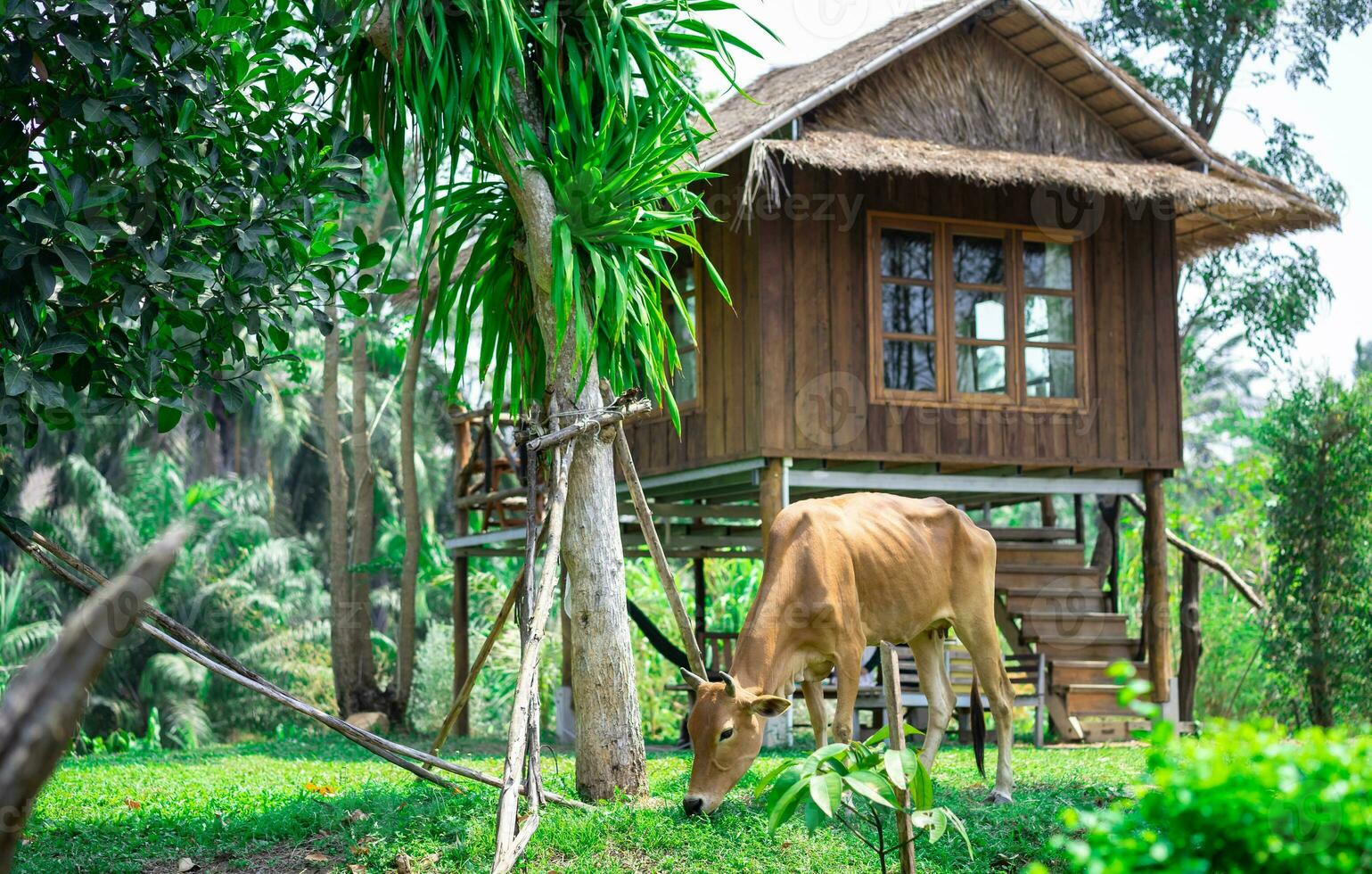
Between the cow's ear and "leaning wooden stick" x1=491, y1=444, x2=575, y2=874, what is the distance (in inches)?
39.9

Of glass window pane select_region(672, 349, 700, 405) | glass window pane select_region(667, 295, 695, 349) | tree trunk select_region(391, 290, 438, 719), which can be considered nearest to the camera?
glass window pane select_region(672, 349, 700, 405)

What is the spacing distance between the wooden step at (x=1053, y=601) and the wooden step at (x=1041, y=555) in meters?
0.30

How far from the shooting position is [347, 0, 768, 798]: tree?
672 centimetres

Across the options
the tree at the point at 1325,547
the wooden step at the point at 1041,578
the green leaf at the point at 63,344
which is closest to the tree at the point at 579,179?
the green leaf at the point at 63,344

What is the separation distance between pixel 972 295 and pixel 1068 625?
3115 millimetres

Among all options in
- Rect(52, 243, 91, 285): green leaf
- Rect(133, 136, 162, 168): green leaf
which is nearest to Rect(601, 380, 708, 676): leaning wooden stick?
Rect(133, 136, 162, 168): green leaf

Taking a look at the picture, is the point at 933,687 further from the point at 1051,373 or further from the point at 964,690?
the point at 1051,373

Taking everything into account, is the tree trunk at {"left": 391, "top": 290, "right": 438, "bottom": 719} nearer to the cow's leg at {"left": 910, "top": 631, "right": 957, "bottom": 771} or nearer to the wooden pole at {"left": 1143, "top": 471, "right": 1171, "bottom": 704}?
the wooden pole at {"left": 1143, "top": 471, "right": 1171, "bottom": 704}

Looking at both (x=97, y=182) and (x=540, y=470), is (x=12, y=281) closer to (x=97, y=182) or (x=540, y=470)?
(x=97, y=182)

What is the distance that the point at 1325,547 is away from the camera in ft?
46.0

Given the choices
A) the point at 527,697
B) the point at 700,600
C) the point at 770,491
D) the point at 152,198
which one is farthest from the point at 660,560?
the point at 700,600

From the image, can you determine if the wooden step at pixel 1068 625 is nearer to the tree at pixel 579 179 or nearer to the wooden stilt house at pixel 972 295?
the wooden stilt house at pixel 972 295

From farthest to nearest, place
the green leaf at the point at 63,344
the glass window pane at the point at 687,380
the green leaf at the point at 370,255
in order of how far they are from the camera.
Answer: the glass window pane at the point at 687,380 < the green leaf at the point at 370,255 < the green leaf at the point at 63,344

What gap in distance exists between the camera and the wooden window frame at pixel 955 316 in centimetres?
1193
